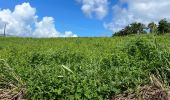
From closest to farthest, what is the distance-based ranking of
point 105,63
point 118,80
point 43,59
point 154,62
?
point 118,80 → point 154,62 → point 105,63 → point 43,59

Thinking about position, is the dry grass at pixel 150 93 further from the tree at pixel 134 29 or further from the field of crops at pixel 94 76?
the tree at pixel 134 29

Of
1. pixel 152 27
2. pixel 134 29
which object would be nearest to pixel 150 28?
pixel 152 27

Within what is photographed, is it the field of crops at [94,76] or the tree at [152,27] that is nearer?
the field of crops at [94,76]

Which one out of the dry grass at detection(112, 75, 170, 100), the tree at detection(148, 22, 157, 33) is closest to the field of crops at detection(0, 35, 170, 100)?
the dry grass at detection(112, 75, 170, 100)

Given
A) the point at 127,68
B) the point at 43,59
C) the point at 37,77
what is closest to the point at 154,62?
the point at 127,68

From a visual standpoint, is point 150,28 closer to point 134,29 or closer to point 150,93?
point 150,93

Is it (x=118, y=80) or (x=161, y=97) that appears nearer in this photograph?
(x=161, y=97)

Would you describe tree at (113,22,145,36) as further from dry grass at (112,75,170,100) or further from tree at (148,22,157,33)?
dry grass at (112,75,170,100)

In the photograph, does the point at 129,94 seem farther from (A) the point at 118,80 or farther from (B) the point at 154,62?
(B) the point at 154,62

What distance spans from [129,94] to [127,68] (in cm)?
75

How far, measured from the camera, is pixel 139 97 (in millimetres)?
7254

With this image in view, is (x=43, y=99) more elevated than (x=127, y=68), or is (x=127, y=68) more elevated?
(x=127, y=68)

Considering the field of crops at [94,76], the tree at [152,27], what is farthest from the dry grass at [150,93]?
the tree at [152,27]

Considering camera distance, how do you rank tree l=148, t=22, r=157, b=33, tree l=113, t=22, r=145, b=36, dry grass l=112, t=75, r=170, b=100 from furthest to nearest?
tree l=113, t=22, r=145, b=36 → tree l=148, t=22, r=157, b=33 → dry grass l=112, t=75, r=170, b=100
